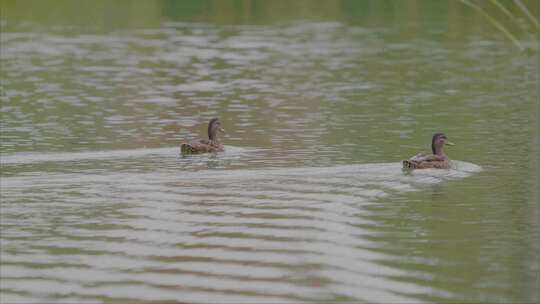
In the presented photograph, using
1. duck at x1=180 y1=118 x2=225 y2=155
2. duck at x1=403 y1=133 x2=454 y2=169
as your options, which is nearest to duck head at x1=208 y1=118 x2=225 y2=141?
duck at x1=180 y1=118 x2=225 y2=155

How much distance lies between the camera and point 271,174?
1938 centimetres

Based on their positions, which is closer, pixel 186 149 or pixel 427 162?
pixel 427 162

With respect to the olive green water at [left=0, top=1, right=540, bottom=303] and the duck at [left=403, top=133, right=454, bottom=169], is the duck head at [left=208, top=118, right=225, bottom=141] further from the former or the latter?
the duck at [left=403, top=133, right=454, bottom=169]

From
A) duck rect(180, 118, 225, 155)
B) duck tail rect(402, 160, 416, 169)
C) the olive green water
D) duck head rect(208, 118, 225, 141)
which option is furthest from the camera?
duck head rect(208, 118, 225, 141)

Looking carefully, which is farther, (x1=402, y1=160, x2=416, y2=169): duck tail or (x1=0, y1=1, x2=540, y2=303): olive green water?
(x1=402, y1=160, x2=416, y2=169): duck tail

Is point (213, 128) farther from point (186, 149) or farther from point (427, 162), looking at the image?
point (427, 162)

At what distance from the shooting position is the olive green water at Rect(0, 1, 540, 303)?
12594 millimetres

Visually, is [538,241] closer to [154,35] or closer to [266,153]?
[266,153]

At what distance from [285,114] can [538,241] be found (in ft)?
45.9

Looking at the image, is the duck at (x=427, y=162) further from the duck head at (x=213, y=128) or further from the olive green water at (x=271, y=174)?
the duck head at (x=213, y=128)

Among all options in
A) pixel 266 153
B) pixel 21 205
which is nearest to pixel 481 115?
pixel 266 153

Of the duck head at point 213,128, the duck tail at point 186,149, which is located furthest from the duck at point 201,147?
the duck head at point 213,128

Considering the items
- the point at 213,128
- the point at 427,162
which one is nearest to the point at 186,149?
the point at 213,128

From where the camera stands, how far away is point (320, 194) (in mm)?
17375
